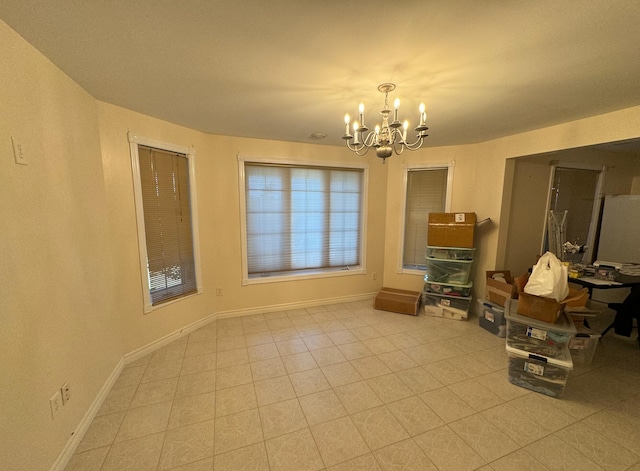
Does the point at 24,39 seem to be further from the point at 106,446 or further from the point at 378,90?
the point at 106,446

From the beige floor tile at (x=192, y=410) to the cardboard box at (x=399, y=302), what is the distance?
8.20 ft

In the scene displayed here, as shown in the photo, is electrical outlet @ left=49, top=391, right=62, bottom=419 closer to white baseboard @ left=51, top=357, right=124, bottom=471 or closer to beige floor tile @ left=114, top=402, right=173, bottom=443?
white baseboard @ left=51, top=357, right=124, bottom=471

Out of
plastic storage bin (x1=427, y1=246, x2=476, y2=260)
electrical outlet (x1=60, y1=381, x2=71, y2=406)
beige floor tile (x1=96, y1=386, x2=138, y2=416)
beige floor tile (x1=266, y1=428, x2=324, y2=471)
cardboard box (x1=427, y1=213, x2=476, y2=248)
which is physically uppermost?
cardboard box (x1=427, y1=213, x2=476, y2=248)

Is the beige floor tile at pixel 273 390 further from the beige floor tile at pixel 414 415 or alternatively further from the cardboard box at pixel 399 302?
the cardboard box at pixel 399 302

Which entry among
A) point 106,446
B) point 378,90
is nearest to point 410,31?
point 378,90

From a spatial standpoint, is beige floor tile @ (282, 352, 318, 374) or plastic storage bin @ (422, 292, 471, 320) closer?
beige floor tile @ (282, 352, 318, 374)

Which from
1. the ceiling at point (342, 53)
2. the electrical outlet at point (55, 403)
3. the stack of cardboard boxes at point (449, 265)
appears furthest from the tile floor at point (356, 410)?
the ceiling at point (342, 53)

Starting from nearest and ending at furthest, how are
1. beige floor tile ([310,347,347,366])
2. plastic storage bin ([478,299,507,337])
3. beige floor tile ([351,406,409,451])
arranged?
1. beige floor tile ([351,406,409,451])
2. beige floor tile ([310,347,347,366])
3. plastic storage bin ([478,299,507,337])

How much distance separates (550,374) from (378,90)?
2.68m

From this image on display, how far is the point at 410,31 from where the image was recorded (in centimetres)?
125

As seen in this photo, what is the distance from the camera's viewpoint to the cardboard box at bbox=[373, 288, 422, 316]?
360 cm

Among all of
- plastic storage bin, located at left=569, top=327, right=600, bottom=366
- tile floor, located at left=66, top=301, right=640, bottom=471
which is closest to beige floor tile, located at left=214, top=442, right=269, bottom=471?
tile floor, located at left=66, top=301, right=640, bottom=471

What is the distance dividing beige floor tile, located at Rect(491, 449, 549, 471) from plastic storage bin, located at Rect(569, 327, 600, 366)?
1470 mm

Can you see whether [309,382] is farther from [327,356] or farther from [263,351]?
[263,351]
